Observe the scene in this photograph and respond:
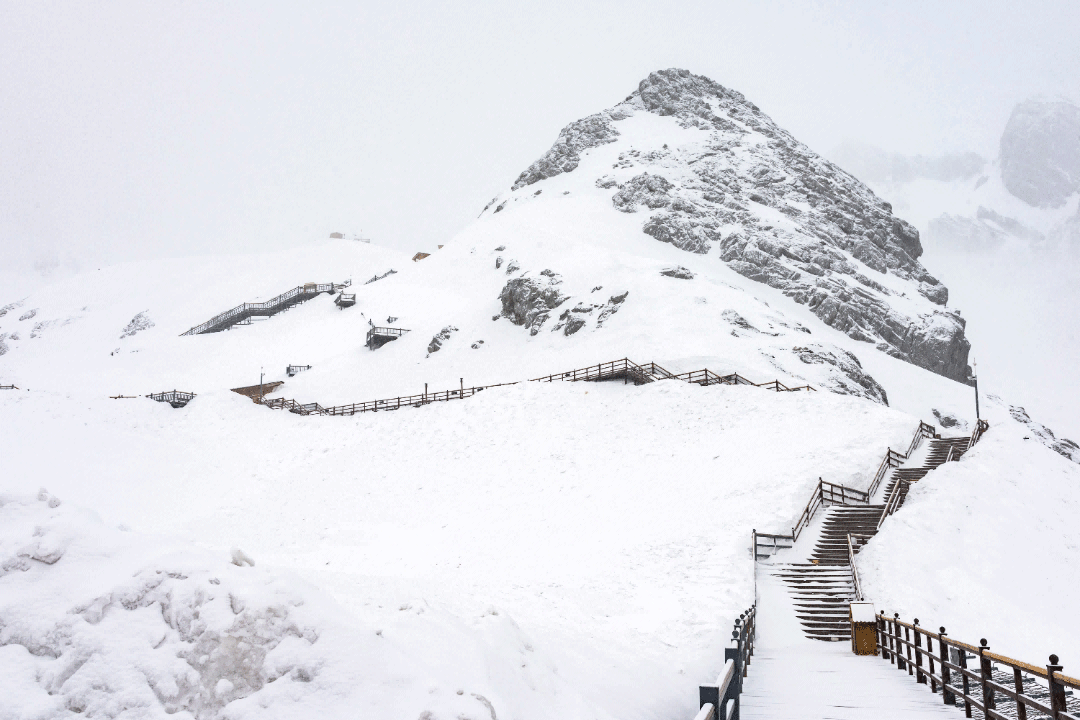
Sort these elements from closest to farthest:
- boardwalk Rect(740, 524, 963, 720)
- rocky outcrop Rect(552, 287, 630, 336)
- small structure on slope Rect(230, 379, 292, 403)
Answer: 1. boardwalk Rect(740, 524, 963, 720)
2. rocky outcrop Rect(552, 287, 630, 336)
3. small structure on slope Rect(230, 379, 292, 403)

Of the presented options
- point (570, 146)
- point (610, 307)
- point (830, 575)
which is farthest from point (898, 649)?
point (570, 146)

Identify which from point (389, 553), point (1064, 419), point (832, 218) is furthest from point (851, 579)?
point (1064, 419)

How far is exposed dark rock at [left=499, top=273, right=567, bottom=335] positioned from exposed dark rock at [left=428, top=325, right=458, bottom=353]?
14.5 ft

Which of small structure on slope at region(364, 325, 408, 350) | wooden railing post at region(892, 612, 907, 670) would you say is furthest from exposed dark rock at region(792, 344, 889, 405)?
small structure on slope at region(364, 325, 408, 350)

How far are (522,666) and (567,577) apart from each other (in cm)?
1162

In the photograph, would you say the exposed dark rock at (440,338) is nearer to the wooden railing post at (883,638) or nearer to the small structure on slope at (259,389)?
the small structure on slope at (259,389)

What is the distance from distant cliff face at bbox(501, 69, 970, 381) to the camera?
7238 cm

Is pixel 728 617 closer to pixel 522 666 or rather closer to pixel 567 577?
pixel 567 577

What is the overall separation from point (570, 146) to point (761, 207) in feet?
99.5

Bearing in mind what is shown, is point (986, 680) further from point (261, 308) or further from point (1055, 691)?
point (261, 308)

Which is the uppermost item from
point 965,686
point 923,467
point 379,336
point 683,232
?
point 683,232

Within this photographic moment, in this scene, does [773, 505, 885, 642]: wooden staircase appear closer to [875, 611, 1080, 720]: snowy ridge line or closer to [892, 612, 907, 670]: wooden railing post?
[892, 612, 907, 670]: wooden railing post

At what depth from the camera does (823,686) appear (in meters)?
10.2

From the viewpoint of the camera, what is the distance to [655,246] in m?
72.5
